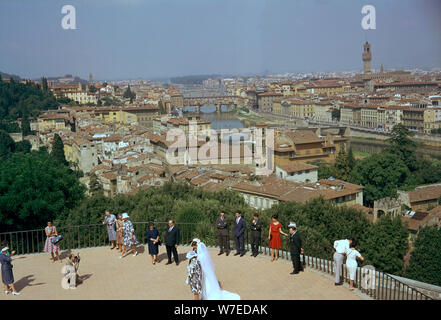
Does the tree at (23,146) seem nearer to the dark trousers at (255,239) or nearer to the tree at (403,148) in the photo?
the tree at (403,148)

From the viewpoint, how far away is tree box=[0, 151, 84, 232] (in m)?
5.88

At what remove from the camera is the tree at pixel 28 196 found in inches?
231

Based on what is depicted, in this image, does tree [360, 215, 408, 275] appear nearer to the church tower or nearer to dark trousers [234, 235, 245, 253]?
dark trousers [234, 235, 245, 253]

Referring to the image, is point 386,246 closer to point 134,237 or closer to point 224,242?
point 224,242

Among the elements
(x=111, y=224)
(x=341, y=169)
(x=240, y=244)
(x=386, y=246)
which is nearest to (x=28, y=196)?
(x=111, y=224)

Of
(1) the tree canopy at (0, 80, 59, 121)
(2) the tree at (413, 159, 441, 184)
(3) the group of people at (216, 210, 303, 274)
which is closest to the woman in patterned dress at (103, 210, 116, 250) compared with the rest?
(3) the group of people at (216, 210, 303, 274)

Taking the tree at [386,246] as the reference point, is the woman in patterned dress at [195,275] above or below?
above

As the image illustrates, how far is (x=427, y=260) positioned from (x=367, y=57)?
52210 mm

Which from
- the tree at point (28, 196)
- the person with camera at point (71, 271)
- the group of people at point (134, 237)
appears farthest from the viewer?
the tree at point (28, 196)

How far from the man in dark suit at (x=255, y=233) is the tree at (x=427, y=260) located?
17.0 feet

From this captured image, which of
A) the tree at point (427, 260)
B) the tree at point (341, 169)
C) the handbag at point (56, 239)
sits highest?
the handbag at point (56, 239)

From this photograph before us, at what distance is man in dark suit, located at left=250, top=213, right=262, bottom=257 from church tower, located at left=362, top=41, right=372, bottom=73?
53.8m

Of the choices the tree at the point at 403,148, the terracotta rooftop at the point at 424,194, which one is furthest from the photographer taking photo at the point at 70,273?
the tree at the point at 403,148

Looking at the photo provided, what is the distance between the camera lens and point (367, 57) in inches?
2223
